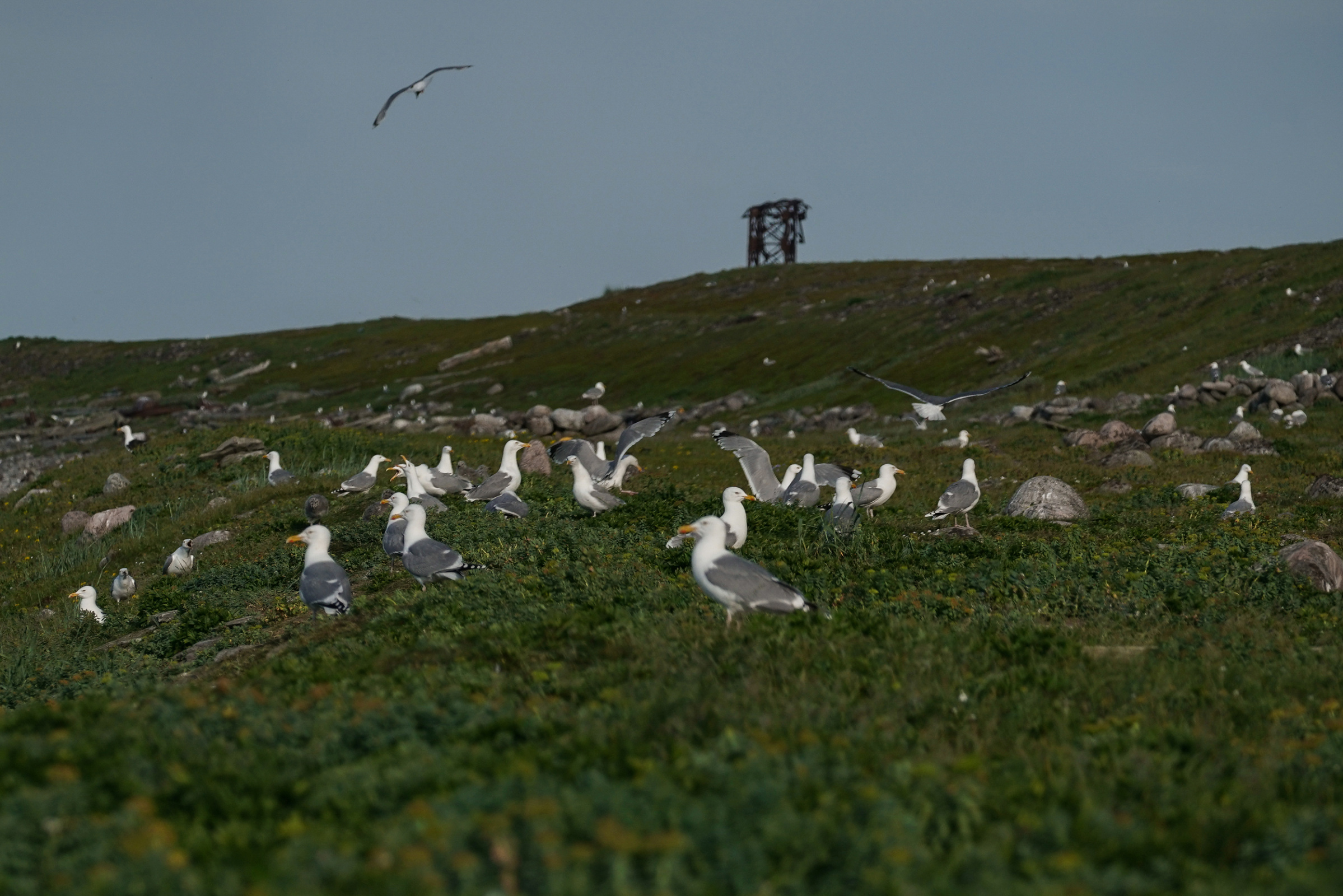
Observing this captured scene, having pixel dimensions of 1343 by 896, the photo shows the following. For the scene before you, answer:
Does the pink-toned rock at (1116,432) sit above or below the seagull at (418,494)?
below

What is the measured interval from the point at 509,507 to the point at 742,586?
866 centimetres

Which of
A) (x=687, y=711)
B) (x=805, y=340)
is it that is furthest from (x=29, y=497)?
(x=805, y=340)

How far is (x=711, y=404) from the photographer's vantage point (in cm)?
6191

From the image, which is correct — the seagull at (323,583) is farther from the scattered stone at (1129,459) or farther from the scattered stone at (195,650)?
the scattered stone at (1129,459)

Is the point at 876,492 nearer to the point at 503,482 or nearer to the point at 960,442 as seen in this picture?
the point at 503,482

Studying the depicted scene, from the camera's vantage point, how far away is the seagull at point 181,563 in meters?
20.0

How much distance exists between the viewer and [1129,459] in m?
26.3

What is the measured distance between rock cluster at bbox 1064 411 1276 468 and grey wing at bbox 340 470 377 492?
17.0 metres

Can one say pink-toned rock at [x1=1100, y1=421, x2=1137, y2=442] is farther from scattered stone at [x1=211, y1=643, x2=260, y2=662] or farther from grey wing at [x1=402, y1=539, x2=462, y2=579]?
scattered stone at [x1=211, y1=643, x2=260, y2=662]

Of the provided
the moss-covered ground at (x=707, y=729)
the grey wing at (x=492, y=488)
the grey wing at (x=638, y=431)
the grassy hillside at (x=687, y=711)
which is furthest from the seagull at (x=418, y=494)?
the grey wing at (x=638, y=431)

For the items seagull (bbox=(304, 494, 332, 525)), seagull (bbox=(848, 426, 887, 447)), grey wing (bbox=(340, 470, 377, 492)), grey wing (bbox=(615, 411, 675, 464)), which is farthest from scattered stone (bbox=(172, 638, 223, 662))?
seagull (bbox=(848, 426, 887, 447))

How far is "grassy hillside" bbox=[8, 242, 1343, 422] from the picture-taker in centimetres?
4956

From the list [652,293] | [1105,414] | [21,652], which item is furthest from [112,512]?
[652,293]

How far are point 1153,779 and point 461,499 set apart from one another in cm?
1721
